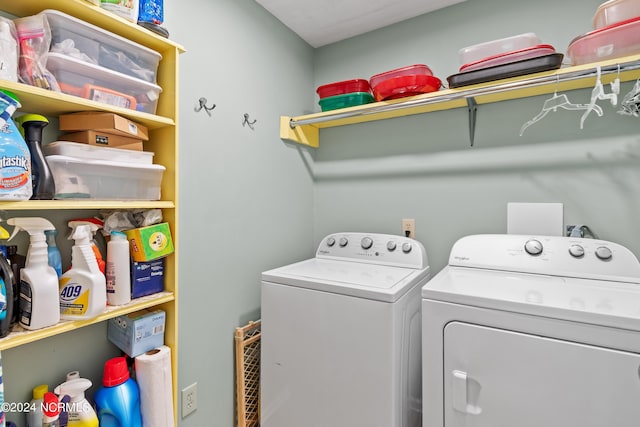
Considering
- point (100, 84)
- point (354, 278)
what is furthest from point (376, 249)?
point (100, 84)

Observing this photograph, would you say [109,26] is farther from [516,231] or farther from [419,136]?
[516,231]

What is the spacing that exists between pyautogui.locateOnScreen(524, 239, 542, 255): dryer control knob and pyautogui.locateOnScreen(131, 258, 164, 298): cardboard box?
1.52 meters

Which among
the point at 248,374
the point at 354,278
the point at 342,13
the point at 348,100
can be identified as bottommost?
the point at 248,374

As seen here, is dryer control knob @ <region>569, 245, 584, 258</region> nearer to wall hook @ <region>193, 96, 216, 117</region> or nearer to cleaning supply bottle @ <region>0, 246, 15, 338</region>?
wall hook @ <region>193, 96, 216, 117</region>

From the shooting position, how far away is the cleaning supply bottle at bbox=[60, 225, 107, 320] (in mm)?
889

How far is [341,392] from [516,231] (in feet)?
3.75

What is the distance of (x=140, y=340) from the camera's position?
107cm

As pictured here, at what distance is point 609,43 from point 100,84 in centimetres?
182

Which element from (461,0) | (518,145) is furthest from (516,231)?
(461,0)

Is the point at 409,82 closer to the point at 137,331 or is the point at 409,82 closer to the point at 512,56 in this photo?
the point at 512,56

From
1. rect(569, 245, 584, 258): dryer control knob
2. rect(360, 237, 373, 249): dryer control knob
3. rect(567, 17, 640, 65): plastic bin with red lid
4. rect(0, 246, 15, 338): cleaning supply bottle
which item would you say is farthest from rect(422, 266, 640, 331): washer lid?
rect(0, 246, 15, 338): cleaning supply bottle

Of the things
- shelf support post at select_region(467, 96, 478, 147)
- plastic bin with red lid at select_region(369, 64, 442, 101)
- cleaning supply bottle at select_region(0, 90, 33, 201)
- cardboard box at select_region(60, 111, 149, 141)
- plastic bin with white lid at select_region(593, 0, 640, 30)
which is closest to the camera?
cleaning supply bottle at select_region(0, 90, 33, 201)

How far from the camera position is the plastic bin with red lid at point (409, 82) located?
1.55 meters

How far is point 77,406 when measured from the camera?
3.10 feet
